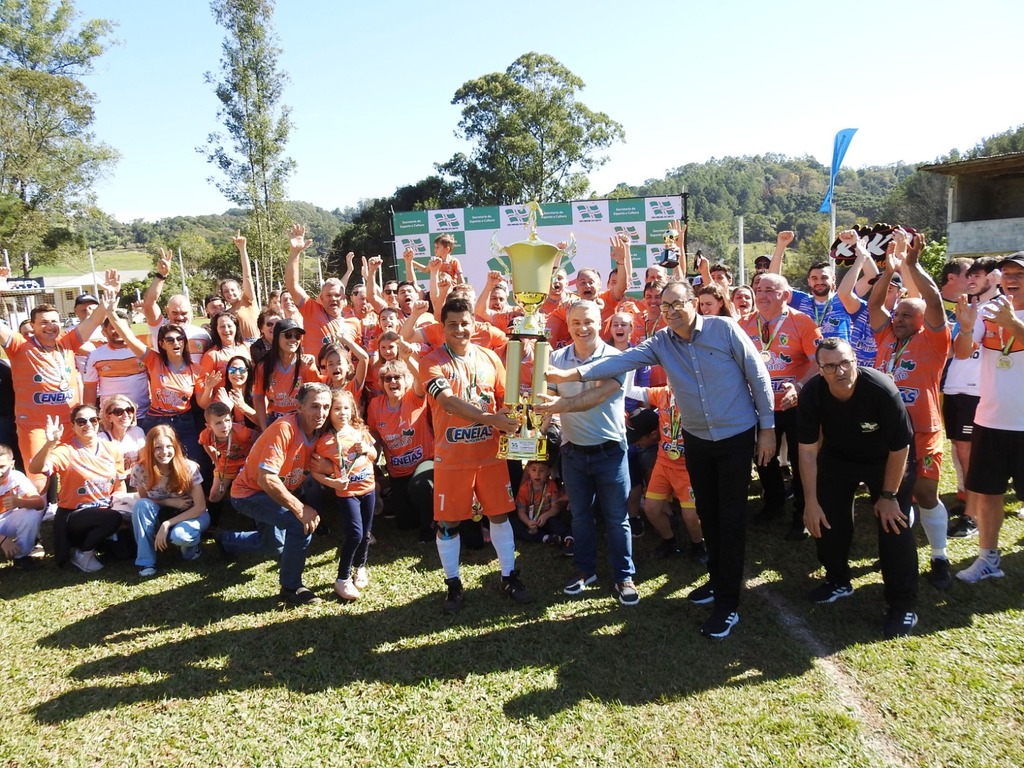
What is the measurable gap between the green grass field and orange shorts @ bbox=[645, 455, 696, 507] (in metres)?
A: 0.52

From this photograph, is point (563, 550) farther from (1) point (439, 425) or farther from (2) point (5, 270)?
(2) point (5, 270)

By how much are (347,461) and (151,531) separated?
6.24 feet

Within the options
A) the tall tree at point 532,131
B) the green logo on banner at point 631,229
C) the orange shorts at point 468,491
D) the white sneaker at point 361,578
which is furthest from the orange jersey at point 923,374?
the tall tree at point 532,131

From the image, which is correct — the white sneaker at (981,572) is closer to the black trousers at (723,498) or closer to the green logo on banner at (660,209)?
the black trousers at (723,498)

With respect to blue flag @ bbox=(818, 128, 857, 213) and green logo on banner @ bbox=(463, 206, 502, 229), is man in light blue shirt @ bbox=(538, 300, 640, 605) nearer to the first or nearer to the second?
blue flag @ bbox=(818, 128, 857, 213)

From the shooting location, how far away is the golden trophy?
12.4 feet

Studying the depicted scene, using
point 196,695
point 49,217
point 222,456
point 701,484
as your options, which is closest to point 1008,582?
point 701,484

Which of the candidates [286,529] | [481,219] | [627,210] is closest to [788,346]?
[286,529]

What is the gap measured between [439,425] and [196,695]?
200 cm

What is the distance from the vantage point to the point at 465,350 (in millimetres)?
4137

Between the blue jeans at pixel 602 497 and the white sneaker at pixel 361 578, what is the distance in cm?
155

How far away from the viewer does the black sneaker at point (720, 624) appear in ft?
12.5

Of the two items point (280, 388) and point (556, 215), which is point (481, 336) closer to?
point (280, 388)

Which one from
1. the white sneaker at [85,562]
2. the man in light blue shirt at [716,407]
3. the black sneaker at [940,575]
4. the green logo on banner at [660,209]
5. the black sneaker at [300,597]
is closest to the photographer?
the man in light blue shirt at [716,407]
